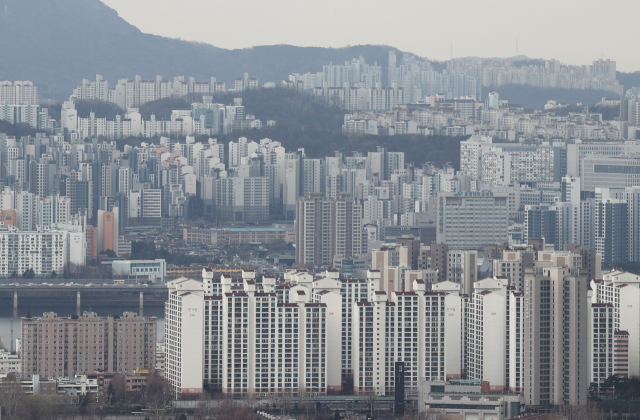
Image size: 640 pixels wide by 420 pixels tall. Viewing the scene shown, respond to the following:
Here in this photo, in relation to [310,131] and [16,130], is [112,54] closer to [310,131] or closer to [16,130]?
[310,131]

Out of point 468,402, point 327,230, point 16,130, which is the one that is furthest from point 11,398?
point 16,130

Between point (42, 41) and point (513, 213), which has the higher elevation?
point (42, 41)

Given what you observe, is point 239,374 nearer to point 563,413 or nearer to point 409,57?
point 563,413

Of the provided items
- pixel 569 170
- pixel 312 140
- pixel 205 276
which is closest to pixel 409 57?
pixel 312 140

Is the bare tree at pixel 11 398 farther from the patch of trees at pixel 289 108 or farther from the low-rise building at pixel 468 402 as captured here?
the patch of trees at pixel 289 108

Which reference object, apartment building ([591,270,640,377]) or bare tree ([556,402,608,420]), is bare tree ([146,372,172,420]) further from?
apartment building ([591,270,640,377])

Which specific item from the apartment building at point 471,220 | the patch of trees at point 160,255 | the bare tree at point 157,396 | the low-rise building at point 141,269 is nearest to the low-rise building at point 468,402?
the bare tree at point 157,396
